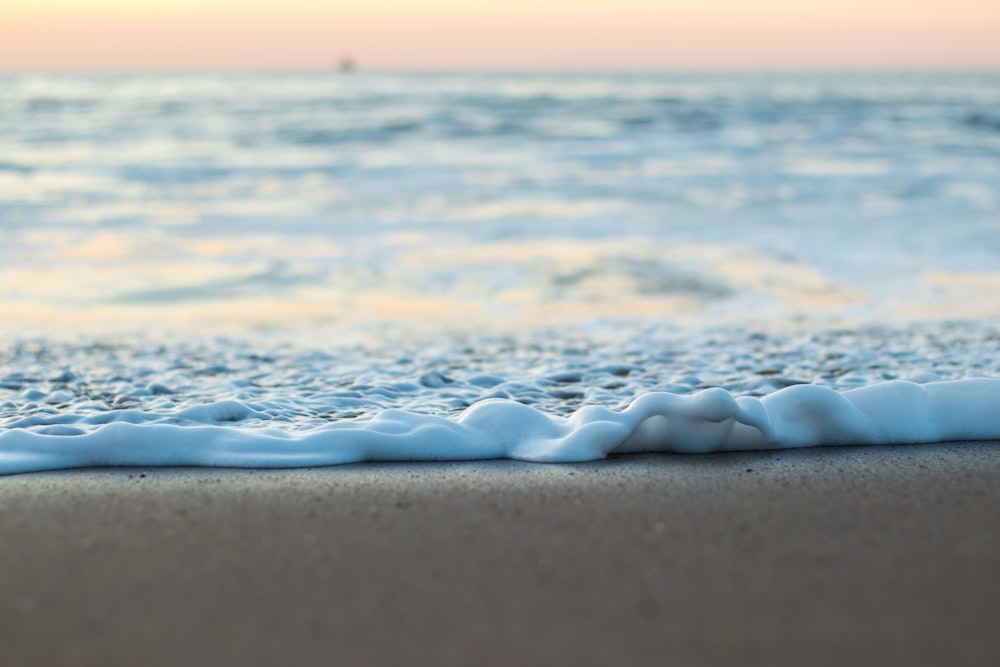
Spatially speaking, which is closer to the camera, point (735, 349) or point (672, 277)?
point (735, 349)

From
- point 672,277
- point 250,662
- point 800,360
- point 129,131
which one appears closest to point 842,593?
point 250,662

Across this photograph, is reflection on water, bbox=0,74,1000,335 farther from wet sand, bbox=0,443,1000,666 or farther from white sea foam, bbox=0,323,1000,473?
wet sand, bbox=0,443,1000,666

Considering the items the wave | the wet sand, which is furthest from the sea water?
the wet sand

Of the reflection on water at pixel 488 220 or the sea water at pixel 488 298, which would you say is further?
the reflection on water at pixel 488 220

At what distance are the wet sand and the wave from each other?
79mm

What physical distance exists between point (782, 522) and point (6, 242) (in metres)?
6.81

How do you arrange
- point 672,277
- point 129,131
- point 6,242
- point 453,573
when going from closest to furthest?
point 453,573 → point 672,277 → point 6,242 → point 129,131

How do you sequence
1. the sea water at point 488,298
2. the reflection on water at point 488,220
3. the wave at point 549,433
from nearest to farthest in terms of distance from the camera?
the wave at point 549,433
the sea water at point 488,298
the reflection on water at point 488,220

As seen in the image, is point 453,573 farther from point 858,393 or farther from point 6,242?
point 6,242

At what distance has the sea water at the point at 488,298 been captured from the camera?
2.75 meters

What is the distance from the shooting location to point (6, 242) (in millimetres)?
7195

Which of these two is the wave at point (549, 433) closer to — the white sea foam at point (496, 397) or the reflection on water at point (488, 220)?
the white sea foam at point (496, 397)

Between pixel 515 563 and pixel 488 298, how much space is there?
3.76m

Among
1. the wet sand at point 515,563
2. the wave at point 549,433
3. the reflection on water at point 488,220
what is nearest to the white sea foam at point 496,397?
the wave at point 549,433
